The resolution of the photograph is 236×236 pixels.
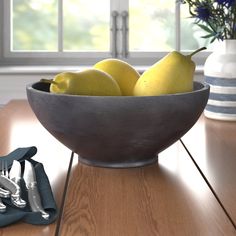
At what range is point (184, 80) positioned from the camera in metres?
0.93

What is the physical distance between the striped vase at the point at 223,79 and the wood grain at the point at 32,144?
45 cm

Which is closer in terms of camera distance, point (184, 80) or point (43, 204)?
point (43, 204)

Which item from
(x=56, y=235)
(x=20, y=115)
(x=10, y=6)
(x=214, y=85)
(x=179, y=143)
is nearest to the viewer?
(x=56, y=235)

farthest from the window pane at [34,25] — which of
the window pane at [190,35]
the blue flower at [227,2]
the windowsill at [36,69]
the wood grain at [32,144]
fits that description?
the blue flower at [227,2]

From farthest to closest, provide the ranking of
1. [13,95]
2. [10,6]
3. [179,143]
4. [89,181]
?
[10,6] → [13,95] → [179,143] → [89,181]

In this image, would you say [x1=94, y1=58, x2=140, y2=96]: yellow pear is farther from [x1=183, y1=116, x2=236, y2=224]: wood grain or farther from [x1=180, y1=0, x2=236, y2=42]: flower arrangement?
[x1=180, y1=0, x2=236, y2=42]: flower arrangement

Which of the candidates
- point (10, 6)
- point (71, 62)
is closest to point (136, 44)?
point (71, 62)

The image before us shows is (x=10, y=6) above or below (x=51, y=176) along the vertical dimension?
above

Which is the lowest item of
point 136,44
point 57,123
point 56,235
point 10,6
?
point 56,235

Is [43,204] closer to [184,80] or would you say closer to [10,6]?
[184,80]

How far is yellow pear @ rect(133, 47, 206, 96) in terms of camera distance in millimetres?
915

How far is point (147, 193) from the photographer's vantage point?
0.79 meters

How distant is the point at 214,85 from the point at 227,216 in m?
0.71

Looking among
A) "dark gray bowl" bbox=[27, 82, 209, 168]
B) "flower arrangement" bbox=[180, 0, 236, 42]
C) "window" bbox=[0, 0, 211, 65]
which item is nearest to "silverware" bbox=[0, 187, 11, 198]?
"dark gray bowl" bbox=[27, 82, 209, 168]
